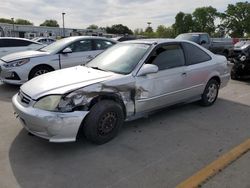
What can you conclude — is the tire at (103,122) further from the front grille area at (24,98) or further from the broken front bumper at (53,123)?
the front grille area at (24,98)

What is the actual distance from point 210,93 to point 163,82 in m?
1.74

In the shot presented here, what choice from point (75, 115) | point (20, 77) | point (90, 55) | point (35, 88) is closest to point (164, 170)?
point (75, 115)

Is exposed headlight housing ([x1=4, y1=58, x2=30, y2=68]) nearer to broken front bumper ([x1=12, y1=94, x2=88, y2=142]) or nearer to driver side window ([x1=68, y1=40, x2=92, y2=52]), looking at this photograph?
driver side window ([x1=68, y1=40, x2=92, y2=52])

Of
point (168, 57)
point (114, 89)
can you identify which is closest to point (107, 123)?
point (114, 89)

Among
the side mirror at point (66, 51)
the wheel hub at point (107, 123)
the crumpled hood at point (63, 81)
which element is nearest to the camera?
the crumpled hood at point (63, 81)

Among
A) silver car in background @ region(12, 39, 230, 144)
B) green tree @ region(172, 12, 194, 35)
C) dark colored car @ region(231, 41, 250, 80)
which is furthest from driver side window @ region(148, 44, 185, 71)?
green tree @ region(172, 12, 194, 35)

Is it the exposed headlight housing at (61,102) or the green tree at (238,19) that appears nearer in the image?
the exposed headlight housing at (61,102)

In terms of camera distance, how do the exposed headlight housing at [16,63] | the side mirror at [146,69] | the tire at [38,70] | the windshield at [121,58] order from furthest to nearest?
1. the tire at [38,70]
2. the exposed headlight housing at [16,63]
3. the windshield at [121,58]
4. the side mirror at [146,69]

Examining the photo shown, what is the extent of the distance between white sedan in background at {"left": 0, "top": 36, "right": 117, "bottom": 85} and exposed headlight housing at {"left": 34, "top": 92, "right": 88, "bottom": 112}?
13.2ft

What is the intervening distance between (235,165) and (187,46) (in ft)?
9.25

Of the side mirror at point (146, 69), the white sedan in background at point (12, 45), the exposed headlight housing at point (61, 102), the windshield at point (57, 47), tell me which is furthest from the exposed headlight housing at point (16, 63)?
the side mirror at point (146, 69)

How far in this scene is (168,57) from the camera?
205 inches

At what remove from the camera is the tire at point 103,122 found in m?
3.96

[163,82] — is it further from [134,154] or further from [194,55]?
[134,154]
